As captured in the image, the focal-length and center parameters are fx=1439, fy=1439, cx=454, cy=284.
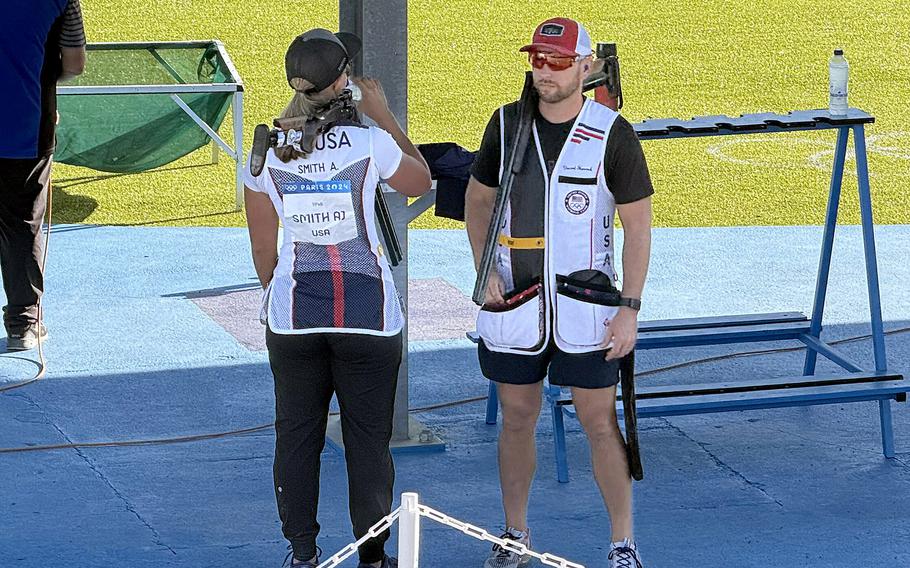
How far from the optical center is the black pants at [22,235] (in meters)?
7.23

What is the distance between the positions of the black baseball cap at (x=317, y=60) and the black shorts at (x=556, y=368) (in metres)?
1.13

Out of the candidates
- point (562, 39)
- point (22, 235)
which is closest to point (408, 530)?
point (562, 39)

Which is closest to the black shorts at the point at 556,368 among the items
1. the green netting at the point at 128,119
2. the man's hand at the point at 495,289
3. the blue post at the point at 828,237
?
the man's hand at the point at 495,289

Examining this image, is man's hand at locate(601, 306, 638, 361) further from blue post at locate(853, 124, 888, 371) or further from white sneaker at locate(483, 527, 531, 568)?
blue post at locate(853, 124, 888, 371)

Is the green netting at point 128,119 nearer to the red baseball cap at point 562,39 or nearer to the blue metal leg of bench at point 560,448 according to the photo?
the blue metal leg of bench at point 560,448

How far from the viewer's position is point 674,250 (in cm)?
959

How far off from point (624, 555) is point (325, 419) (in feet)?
3.64

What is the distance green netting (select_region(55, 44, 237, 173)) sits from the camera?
404 inches

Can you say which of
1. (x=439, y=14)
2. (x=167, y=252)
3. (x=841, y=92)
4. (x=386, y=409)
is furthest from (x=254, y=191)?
(x=439, y=14)

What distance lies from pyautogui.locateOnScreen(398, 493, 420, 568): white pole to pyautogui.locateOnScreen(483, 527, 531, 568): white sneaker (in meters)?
1.87

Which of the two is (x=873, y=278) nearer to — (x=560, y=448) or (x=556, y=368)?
(x=560, y=448)

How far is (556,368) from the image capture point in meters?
4.79

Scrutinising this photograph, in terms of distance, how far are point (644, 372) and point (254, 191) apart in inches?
127

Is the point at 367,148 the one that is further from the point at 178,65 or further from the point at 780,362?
the point at 178,65
